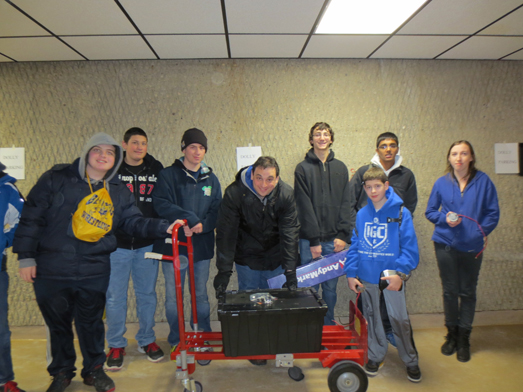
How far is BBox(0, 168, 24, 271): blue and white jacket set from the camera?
1886 millimetres

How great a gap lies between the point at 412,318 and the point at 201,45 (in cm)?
319

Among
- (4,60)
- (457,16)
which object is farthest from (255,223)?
(4,60)

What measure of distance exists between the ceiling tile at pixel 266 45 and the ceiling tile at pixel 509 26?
1490 mm

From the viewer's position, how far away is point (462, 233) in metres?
2.36

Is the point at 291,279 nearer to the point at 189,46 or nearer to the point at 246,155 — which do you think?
the point at 246,155

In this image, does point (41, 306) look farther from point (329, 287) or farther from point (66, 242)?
point (329, 287)

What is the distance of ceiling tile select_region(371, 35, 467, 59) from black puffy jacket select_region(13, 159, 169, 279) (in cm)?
272

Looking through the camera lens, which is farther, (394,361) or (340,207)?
(340,207)

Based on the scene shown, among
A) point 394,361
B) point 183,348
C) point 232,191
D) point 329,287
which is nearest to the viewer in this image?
point 183,348

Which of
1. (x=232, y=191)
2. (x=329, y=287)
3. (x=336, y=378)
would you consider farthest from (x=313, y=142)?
(x=336, y=378)

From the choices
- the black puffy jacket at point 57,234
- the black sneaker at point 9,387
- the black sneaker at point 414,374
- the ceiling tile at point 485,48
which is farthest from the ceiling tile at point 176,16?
the black sneaker at point 414,374

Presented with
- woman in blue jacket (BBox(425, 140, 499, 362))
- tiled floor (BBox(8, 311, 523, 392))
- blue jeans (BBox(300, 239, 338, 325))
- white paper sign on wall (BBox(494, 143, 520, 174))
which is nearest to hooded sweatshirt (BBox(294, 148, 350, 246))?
blue jeans (BBox(300, 239, 338, 325))

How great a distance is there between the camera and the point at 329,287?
2.63m

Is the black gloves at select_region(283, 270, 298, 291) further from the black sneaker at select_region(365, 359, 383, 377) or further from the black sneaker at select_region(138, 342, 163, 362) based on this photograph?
the black sneaker at select_region(138, 342, 163, 362)
